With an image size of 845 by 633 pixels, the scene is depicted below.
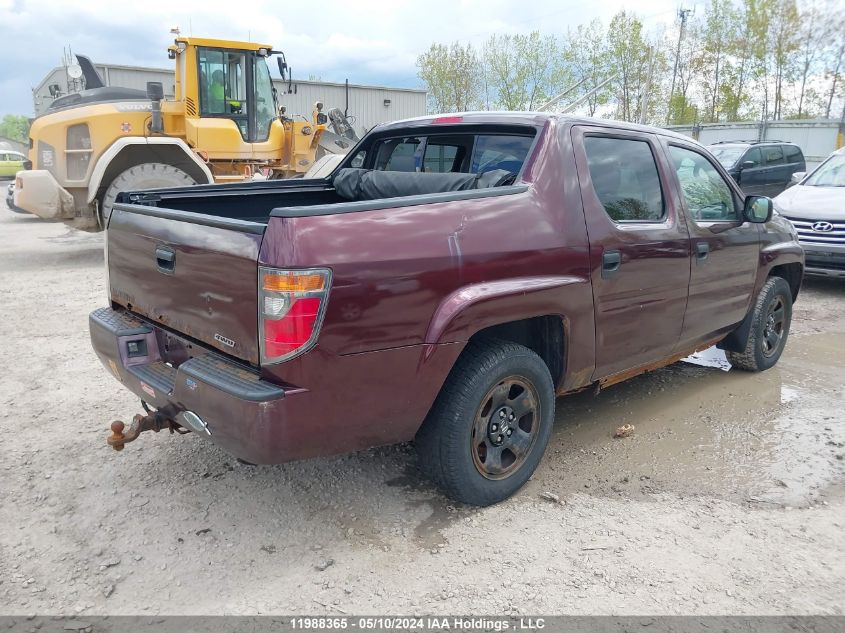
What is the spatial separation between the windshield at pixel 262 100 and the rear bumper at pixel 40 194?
10.4 feet

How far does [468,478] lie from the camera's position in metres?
3.09

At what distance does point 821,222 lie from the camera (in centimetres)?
819

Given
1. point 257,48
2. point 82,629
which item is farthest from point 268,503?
point 257,48

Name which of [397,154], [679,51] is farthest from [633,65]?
[397,154]

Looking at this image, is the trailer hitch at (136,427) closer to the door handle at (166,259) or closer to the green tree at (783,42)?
the door handle at (166,259)

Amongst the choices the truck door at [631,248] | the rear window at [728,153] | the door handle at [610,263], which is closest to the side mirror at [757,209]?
the truck door at [631,248]

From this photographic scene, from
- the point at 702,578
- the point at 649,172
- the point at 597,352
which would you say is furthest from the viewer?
the point at 649,172

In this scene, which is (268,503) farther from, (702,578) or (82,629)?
(702,578)

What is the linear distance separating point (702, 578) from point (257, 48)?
10.3 m

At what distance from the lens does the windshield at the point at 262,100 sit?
35.7ft

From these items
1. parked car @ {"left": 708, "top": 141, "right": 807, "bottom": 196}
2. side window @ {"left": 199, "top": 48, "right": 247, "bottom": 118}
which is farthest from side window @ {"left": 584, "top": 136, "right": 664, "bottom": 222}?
parked car @ {"left": 708, "top": 141, "right": 807, "bottom": 196}

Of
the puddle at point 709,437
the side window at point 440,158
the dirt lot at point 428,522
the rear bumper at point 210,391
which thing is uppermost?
the side window at point 440,158

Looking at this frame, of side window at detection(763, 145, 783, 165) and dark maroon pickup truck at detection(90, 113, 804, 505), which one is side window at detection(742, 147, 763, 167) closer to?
side window at detection(763, 145, 783, 165)

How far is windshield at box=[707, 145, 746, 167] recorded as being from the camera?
14000 mm
